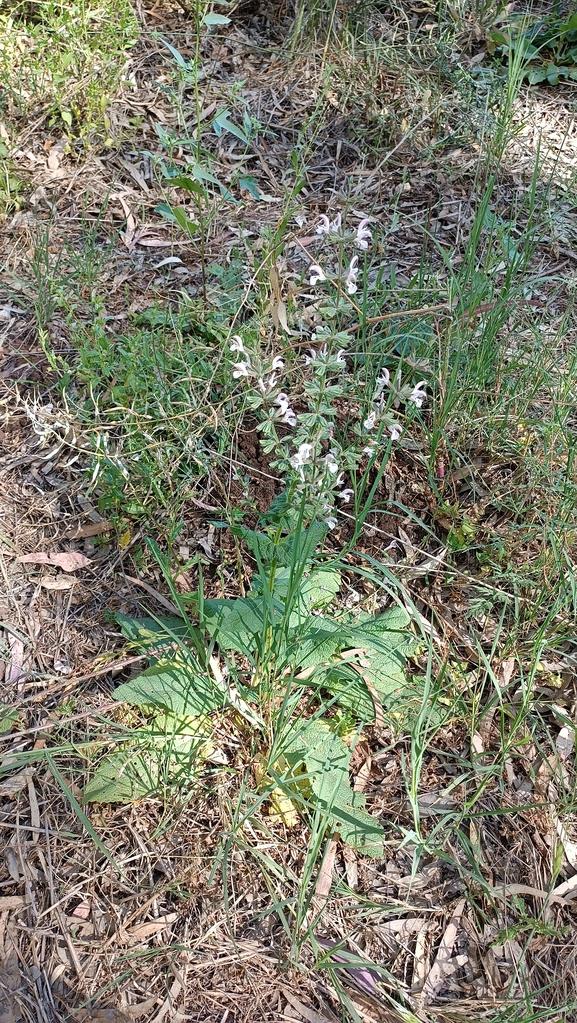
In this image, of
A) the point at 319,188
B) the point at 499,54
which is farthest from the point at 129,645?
the point at 499,54

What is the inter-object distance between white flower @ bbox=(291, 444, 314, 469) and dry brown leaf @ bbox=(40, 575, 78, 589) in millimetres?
769

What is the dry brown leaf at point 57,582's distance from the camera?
2.09m

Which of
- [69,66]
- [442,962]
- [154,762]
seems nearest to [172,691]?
[154,762]

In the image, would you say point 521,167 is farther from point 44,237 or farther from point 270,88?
point 44,237

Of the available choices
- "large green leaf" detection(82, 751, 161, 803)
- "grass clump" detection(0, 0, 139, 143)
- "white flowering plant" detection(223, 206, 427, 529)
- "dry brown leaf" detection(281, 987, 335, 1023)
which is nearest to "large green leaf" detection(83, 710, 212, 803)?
"large green leaf" detection(82, 751, 161, 803)

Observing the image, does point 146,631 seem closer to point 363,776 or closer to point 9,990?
point 363,776

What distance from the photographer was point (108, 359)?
2.30 metres

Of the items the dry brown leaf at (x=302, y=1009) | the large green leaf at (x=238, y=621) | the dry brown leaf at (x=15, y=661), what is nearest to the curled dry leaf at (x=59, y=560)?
the dry brown leaf at (x=15, y=661)

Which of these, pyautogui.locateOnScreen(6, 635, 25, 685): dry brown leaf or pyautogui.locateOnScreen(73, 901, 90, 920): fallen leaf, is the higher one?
pyautogui.locateOnScreen(6, 635, 25, 685): dry brown leaf

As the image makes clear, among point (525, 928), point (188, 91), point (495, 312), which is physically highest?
point (188, 91)

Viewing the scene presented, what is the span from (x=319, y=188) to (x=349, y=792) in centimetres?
237

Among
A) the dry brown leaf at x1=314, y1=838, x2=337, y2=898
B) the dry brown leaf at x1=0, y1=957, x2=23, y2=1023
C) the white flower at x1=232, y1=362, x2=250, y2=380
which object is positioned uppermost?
the white flower at x1=232, y1=362, x2=250, y2=380

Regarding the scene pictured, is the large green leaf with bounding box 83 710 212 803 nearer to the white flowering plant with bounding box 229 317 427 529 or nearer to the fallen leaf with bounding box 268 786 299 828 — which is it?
the fallen leaf with bounding box 268 786 299 828

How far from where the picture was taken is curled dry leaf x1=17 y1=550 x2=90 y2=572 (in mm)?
2117
